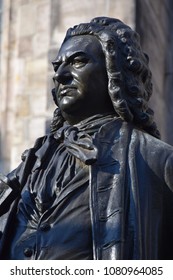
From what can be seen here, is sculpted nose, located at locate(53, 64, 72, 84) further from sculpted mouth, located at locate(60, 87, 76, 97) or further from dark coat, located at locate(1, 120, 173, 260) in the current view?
dark coat, located at locate(1, 120, 173, 260)

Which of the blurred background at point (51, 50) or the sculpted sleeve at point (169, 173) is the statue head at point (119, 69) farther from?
the blurred background at point (51, 50)

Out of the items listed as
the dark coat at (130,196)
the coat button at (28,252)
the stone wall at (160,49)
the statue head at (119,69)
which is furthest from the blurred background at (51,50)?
the coat button at (28,252)

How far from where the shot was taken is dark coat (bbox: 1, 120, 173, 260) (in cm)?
277

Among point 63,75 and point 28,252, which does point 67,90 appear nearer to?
point 63,75

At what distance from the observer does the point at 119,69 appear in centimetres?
306

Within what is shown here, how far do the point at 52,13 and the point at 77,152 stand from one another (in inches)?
185

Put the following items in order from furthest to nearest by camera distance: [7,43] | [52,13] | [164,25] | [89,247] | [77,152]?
1. [7,43]
2. [164,25]
3. [52,13]
4. [77,152]
5. [89,247]

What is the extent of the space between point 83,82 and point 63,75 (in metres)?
0.07

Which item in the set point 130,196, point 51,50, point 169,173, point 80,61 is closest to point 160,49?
point 51,50

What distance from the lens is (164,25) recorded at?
332 inches

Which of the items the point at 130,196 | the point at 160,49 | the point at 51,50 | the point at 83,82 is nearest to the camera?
the point at 130,196

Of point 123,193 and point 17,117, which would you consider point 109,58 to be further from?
point 17,117
